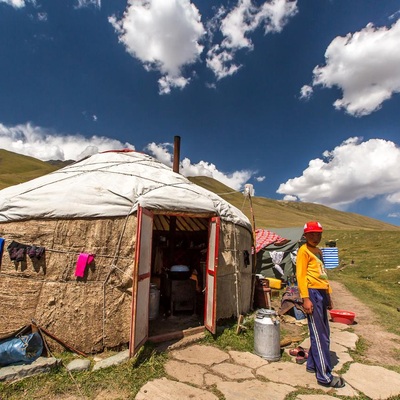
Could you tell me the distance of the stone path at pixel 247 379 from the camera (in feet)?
11.0

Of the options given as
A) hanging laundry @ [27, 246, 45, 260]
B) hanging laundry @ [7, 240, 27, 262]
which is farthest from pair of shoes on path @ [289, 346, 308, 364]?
hanging laundry @ [7, 240, 27, 262]

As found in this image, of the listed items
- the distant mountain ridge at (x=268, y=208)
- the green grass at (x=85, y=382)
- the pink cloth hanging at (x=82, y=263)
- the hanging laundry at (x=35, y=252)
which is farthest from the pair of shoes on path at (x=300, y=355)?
the distant mountain ridge at (x=268, y=208)

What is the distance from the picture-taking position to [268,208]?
111m

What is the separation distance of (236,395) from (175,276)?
3.04 meters

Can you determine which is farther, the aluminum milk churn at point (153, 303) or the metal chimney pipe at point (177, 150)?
the metal chimney pipe at point (177, 150)

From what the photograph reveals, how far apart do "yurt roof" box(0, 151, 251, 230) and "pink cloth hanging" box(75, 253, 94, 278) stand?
1.92 ft

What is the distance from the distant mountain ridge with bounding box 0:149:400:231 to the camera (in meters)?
80.1

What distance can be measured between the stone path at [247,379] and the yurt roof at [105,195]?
2299mm

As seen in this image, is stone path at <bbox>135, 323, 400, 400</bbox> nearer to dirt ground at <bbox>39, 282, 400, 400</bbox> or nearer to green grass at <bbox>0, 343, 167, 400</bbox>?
green grass at <bbox>0, 343, 167, 400</bbox>

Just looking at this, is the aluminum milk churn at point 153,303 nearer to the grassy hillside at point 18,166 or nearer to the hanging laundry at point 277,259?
the hanging laundry at point 277,259

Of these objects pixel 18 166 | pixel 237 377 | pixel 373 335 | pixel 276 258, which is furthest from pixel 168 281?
pixel 18 166

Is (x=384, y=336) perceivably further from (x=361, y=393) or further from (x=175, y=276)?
(x=175, y=276)

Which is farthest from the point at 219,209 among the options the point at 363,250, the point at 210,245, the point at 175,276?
the point at 363,250

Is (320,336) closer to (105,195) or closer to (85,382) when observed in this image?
(85,382)
